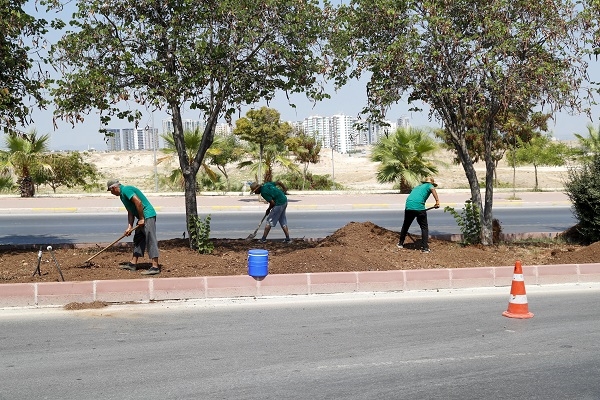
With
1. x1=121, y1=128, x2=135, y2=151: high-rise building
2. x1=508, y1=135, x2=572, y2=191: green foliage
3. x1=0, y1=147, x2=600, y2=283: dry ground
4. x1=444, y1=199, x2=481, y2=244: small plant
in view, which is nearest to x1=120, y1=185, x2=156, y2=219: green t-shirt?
x1=0, y1=147, x2=600, y2=283: dry ground

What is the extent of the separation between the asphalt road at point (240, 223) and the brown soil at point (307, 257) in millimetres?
3752

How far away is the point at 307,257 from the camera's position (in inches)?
432

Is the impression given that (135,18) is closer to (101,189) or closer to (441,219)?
(441,219)

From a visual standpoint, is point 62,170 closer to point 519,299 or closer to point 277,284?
point 277,284

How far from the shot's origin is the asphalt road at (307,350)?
5.80 metres

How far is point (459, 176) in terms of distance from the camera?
165 feet

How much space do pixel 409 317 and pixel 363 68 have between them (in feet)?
18.1

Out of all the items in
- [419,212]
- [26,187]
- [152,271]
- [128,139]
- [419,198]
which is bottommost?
[152,271]

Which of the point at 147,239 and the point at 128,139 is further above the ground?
the point at 128,139

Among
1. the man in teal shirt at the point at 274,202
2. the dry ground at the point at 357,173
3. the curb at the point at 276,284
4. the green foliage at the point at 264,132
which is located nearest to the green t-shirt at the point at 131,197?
the curb at the point at 276,284

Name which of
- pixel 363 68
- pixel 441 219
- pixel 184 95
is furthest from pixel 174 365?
pixel 441 219

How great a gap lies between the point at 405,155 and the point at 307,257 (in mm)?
19978

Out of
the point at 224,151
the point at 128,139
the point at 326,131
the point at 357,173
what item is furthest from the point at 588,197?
the point at 128,139

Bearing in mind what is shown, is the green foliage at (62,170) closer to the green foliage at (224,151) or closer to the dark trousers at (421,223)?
the green foliage at (224,151)
